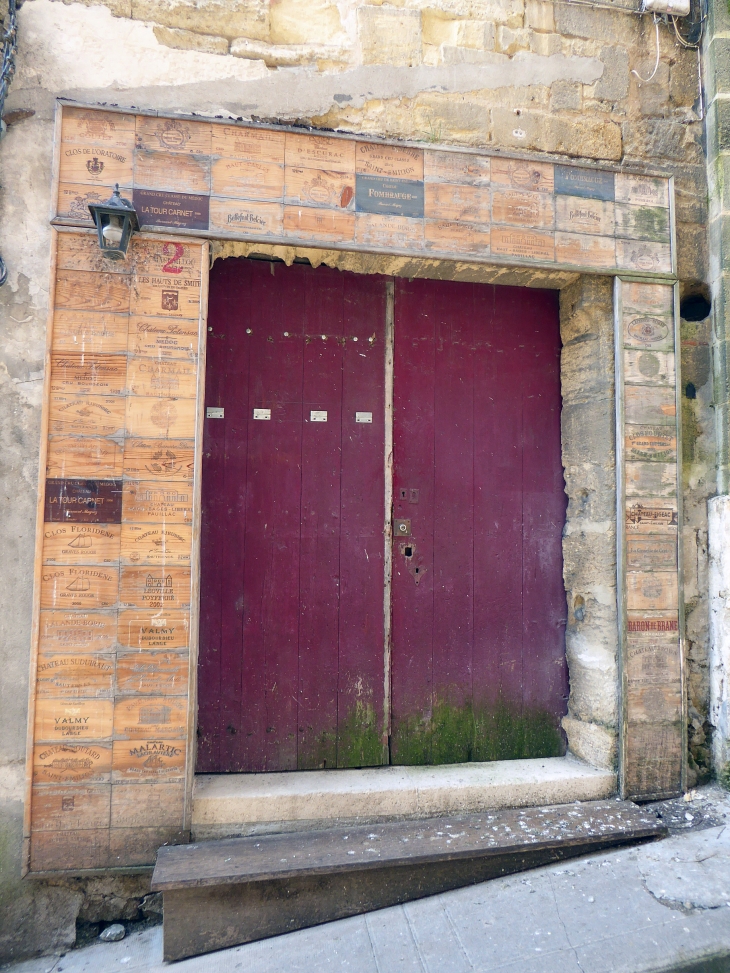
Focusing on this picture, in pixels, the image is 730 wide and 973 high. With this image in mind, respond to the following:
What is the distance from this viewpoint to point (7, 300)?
262 cm

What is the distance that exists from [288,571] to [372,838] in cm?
124

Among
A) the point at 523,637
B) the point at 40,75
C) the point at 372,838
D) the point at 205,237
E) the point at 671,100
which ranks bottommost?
the point at 372,838

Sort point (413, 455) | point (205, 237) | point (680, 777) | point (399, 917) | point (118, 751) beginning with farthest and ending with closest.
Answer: point (413, 455) → point (680, 777) → point (205, 237) → point (118, 751) → point (399, 917)

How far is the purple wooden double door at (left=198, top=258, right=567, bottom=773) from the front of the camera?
9.75ft

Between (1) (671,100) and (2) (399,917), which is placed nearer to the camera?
(2) (399,917)

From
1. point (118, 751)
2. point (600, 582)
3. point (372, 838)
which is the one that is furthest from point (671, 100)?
point (118, 751)

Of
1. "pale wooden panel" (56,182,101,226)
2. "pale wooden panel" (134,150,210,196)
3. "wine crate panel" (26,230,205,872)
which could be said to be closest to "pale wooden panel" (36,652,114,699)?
"wine crate panel" (26,230,205,872)

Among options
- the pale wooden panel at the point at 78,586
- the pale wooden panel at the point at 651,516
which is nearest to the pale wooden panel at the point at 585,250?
the pale wooden panel at the point at 651,516

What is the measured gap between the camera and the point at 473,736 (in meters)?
3.13

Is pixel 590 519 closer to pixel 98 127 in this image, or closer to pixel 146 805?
pixel 146 805

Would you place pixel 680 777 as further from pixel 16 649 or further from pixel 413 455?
pixel 16 649

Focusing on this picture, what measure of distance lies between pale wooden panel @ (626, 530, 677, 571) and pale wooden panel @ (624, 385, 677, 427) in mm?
572

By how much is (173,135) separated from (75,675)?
2394mm

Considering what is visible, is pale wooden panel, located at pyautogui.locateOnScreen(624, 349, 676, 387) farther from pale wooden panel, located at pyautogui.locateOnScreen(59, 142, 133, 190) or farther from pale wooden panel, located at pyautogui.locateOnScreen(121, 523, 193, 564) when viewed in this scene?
pale wooden panel, located at pyautogui.locateOnScreen(59, 142, 133, 190)
